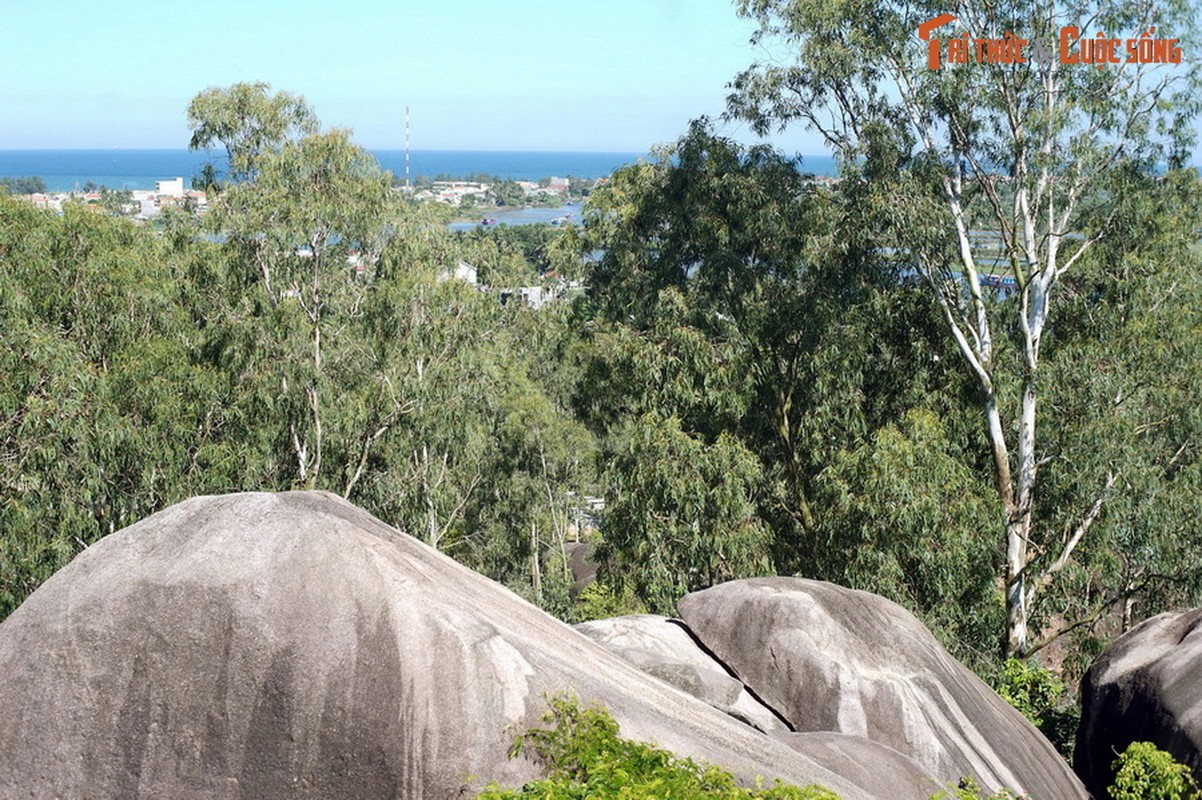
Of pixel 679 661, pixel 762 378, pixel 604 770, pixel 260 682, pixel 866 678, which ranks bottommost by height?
pixel 866 678

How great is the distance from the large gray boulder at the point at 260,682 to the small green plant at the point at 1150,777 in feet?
18.0

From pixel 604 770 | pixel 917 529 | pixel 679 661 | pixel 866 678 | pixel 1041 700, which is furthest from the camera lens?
pixel 917 529

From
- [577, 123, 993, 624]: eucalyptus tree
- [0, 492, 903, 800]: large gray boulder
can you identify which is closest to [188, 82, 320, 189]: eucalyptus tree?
[577, 123, 993, 624]: eucalyptus tree

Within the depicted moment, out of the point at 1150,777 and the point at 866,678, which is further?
the point at 866,678

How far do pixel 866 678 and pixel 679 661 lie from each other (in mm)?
2170

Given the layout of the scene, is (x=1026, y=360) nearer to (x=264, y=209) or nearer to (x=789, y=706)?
(x=789, y=706)

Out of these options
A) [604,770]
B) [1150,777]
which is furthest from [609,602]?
[604,770]

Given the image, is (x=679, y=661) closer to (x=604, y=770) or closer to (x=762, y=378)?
(x=604, y=770)

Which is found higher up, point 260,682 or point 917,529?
point 260,682

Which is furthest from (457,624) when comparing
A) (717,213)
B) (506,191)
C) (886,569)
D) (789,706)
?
(506,191)

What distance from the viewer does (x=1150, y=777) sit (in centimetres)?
1195

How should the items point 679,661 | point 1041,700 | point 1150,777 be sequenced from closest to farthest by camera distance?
point 1150,777
point 679,661
point 1041,700

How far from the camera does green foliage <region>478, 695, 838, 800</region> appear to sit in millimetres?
7477

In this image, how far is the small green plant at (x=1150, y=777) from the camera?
11742mm
